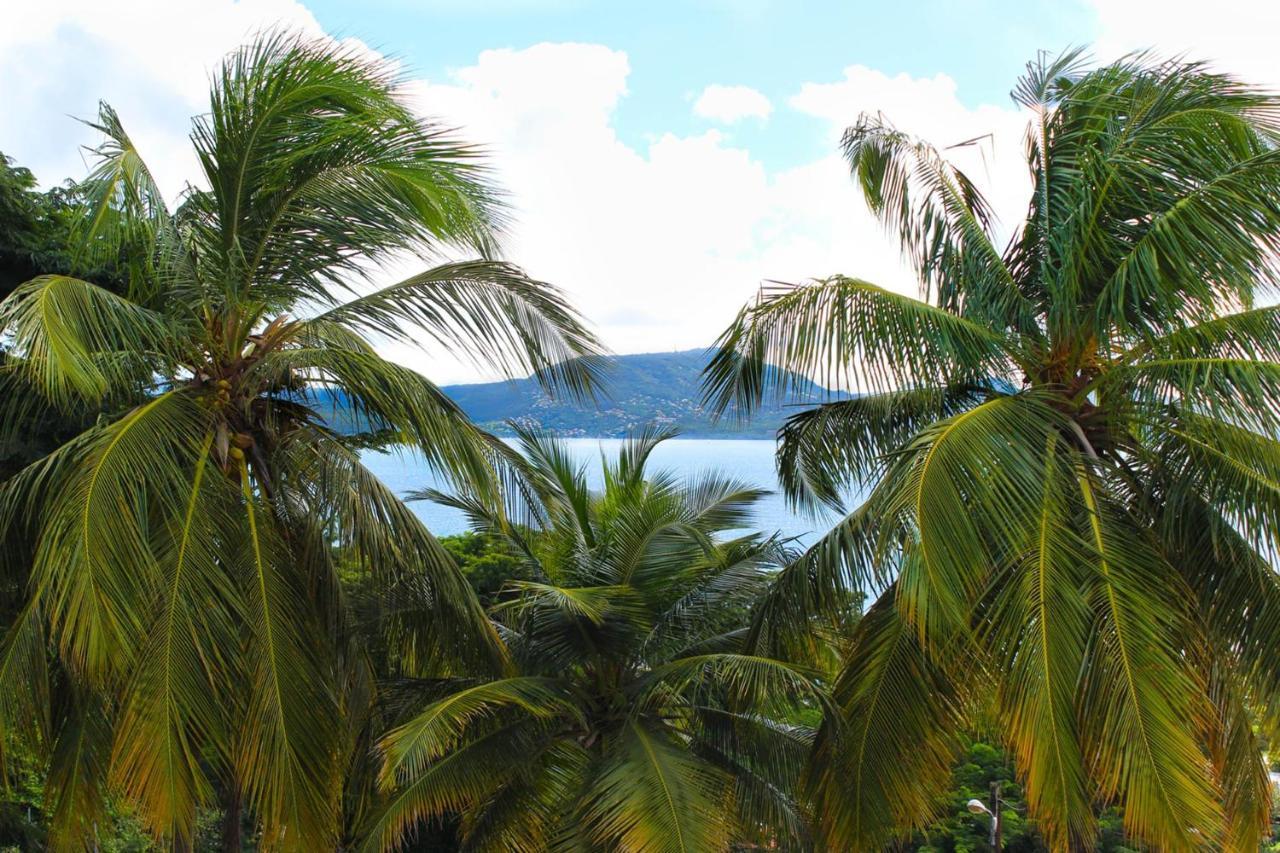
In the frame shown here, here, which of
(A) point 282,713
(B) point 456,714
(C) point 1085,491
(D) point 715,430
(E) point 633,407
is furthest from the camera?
(E) point 633,407

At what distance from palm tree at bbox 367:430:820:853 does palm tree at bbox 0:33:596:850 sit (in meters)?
1.04

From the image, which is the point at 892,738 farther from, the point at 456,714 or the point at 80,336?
the point at 80,336

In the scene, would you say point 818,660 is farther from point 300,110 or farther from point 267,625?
point 300,110

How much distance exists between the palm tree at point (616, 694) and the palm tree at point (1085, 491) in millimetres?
1078

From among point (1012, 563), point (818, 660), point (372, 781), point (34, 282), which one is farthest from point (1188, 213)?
point (372, 781)

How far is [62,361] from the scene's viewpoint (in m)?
4.90

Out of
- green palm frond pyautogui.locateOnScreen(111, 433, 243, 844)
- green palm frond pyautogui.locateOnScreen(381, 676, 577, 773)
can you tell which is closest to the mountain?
green palm frond pyautogui.locateOnScreen(111, 433, 243, 844)

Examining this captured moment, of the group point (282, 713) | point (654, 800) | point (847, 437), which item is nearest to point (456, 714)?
point (282, 713)

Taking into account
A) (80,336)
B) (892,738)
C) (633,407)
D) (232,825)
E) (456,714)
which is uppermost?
(80,336)

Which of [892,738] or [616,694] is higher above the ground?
[892,738]

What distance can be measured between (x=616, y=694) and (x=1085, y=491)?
4.40 meters

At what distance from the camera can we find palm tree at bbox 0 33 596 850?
5.63 meters

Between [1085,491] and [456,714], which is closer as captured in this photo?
[1085,491]

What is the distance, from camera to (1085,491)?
18.8 ft
